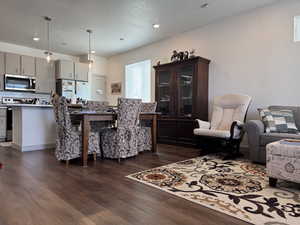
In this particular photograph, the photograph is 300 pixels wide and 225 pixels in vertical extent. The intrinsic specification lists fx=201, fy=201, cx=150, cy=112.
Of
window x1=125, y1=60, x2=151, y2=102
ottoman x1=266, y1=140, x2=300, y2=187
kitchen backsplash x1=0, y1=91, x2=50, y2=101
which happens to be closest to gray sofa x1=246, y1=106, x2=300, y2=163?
ottoman x1=266, y1=140, x2=300, y2=187

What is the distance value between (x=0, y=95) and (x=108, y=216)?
595 centimetres

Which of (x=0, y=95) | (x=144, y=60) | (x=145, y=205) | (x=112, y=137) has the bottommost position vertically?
(x=145, y=205)

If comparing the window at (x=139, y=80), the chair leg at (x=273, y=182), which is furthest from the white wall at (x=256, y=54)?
the chair leg at (x=273, y=182)

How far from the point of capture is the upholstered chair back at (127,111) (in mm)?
3203

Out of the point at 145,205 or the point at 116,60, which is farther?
the point at 116,60

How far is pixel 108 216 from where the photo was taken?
5.03 ft

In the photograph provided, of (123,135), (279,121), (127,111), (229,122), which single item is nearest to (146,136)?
(123,135)

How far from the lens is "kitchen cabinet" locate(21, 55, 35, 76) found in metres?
5.89

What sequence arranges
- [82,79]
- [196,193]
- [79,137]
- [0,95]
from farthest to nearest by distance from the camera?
[82,79], [0,95], [79,137], [196,193]

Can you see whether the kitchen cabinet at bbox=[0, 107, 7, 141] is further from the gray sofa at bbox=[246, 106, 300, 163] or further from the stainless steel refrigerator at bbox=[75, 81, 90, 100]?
the gray sofa at bbox=[246, 106, 300, 163]

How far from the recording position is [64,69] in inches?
252

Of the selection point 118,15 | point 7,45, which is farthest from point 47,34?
point 118,15

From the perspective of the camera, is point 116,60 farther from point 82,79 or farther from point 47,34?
point 47,34

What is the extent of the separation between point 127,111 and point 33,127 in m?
2.15
